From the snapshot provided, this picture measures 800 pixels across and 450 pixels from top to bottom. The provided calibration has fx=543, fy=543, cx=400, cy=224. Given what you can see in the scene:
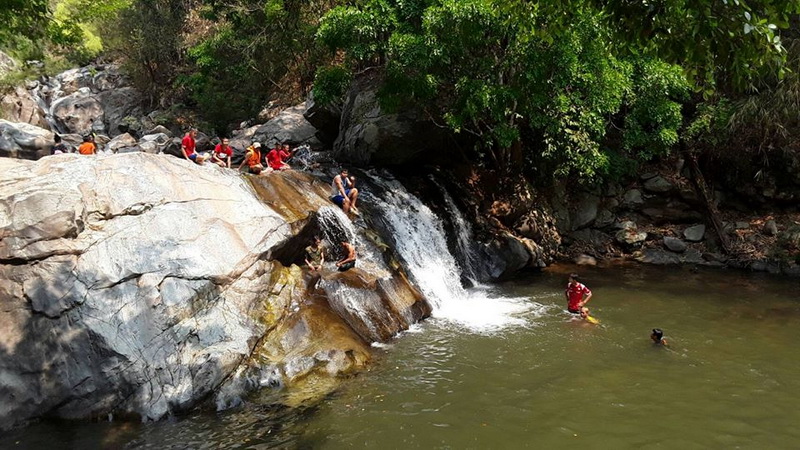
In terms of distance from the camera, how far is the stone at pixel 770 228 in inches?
581

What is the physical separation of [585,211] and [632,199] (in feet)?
4.77

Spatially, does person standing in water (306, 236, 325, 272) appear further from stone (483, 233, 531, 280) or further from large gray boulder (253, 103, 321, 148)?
large gray boulder (253, 103, 321, 148)

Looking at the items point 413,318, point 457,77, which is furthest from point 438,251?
point 457,77

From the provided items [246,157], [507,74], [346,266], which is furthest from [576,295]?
[246,157]

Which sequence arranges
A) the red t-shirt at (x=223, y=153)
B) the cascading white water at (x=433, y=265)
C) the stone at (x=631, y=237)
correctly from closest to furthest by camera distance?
the cascading white water at (x=433, y=265), the red t-shirt at (x=223, y=153), the stone at (x=631, y=237)

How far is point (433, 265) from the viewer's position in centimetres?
1285

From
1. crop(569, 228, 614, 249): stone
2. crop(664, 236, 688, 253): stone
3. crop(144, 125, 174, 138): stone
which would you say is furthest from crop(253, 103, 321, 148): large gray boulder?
crop(664, 236, 688, 253): stone

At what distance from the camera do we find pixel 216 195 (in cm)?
964

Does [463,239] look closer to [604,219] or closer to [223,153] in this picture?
[604,219]

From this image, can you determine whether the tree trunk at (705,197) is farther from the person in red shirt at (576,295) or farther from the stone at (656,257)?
the person in red shirt at (576,295)

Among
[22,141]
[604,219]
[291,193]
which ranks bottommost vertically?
[604,219]

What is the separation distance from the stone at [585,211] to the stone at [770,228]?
14.4 ft

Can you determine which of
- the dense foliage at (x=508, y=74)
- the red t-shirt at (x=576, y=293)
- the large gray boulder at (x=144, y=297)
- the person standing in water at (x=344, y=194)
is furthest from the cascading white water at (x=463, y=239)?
the large gray boulder at (x=144, y=297)

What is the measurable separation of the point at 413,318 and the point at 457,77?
19.3 ft
